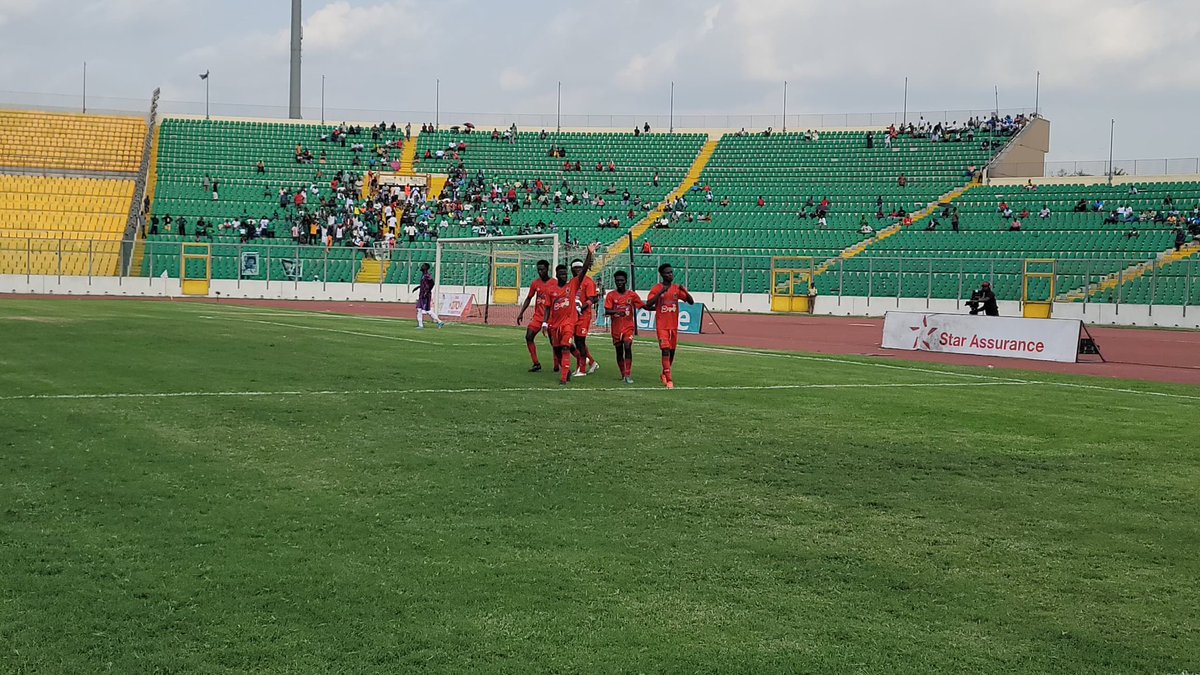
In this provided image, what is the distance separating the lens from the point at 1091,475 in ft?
34.8

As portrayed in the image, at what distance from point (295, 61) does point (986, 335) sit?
161 ft

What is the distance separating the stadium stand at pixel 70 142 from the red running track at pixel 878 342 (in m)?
18.2

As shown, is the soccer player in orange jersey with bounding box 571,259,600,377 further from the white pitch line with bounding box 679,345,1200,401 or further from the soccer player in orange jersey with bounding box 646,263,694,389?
the white pitch line with bounding box 679,345,1200,401

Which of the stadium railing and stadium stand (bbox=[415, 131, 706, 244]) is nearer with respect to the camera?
the stadium railing

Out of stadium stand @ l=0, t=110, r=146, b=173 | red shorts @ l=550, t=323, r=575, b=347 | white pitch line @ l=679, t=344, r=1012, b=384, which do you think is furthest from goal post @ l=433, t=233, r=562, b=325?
stadium stand @ l=0, t=110, r=146, b=173

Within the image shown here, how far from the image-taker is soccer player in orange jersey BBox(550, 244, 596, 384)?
17234mm

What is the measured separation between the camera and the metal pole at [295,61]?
64375mm

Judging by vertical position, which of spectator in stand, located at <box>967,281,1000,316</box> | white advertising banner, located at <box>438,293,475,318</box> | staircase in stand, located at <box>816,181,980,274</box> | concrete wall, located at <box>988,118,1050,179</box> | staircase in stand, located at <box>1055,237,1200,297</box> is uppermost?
concrete wall, located at <box>988,118,1050,179</box>

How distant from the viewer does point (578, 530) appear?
8.17 m

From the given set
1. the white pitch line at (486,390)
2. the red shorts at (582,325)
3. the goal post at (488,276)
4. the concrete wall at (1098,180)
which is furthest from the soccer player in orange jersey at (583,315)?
the concrete wall at (1098,180)

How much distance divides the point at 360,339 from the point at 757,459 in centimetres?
1427

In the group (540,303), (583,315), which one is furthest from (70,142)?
(583,315)

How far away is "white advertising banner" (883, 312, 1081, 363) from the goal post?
1251cm

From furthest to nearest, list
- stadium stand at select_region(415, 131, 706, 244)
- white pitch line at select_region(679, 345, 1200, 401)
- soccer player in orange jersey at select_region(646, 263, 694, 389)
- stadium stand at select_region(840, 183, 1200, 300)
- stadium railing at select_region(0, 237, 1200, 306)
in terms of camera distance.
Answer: stadium stand at select_region(415, 131, 706, 244) < stadium stand at select_region(840, 183, 1200, 300) < stadium railing at select_region(0, 237, 1200, 306) < white pitch line at select_region(679, 345, 1200, 401) < soccer player in orange jersey at select_region(646, 263, 694, 389)
